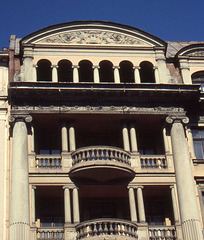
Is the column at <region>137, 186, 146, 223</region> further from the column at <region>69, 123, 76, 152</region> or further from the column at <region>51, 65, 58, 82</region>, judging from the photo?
the column at <region>51, 65, 58, 82</region>

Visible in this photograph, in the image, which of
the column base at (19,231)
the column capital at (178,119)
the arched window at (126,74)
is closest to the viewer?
the column base at (19,231)

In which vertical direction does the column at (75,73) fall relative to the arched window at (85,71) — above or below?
below

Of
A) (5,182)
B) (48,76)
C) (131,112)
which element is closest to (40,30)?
(48,76)

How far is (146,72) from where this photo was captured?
33812 millimetres

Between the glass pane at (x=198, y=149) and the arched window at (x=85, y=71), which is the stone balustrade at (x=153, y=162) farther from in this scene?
the arched window at (x=85, y=71)

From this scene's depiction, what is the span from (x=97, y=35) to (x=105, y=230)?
514 inches

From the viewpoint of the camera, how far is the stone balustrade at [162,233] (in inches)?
1062

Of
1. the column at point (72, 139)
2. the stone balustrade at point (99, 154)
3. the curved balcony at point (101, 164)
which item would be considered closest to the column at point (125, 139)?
the curved balcony at point (101, 164)

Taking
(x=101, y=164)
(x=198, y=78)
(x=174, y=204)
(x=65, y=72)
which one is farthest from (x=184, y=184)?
(x=65, y=72)

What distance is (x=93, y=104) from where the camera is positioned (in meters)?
30.3

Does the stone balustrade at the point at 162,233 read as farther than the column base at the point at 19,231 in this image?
Yes

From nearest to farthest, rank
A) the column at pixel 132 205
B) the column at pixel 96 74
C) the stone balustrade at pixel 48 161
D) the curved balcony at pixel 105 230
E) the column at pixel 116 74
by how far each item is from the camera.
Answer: the curved balcony at pixel 105 230
the column at pixel 132 205
the stone balustrade at pixel 48 161
the column at pixel 96 74
the column at pixel 116 74

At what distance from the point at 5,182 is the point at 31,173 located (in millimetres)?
1442

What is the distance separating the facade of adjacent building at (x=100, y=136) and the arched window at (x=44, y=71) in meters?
0.08
